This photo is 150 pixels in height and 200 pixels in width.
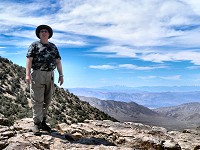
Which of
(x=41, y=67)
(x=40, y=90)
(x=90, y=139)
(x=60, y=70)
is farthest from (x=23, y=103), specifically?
(x=41, y=67)

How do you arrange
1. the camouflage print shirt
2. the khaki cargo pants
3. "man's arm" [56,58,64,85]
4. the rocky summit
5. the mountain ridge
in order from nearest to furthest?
the rocky summit
the camouflage print shirt
the khaki cargo pants
"man's arm" [56,58,64,85]
the mountain ridge

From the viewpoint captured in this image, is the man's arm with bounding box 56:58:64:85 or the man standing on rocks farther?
the man's arm with bounding box 56:58:64:85

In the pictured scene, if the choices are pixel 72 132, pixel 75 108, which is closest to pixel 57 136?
pixel 72 132

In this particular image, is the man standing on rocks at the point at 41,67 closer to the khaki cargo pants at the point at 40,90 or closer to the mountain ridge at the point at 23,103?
the khaki cargo pants at the point at 40,90

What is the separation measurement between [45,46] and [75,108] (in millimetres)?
38534

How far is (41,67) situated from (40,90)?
0.75 m

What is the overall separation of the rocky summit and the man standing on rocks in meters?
0.67

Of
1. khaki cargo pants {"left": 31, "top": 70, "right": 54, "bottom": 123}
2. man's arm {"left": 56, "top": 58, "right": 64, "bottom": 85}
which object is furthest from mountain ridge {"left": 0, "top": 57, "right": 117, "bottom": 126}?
man's arm {"left": 56, "top": 58, "right": 64, "bottom": 85}

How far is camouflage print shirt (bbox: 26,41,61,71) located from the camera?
1040 cm

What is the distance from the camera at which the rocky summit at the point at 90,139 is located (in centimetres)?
995

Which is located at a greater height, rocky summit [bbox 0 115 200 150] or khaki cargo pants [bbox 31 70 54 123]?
khaki cargo pants [bbox 31 70 54 123]

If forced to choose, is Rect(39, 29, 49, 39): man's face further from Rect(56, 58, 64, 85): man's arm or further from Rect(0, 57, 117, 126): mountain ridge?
Rect(0, 57, 117, 126): mountain ridge

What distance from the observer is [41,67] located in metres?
10.5

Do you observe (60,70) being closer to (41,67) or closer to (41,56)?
(41,67)
